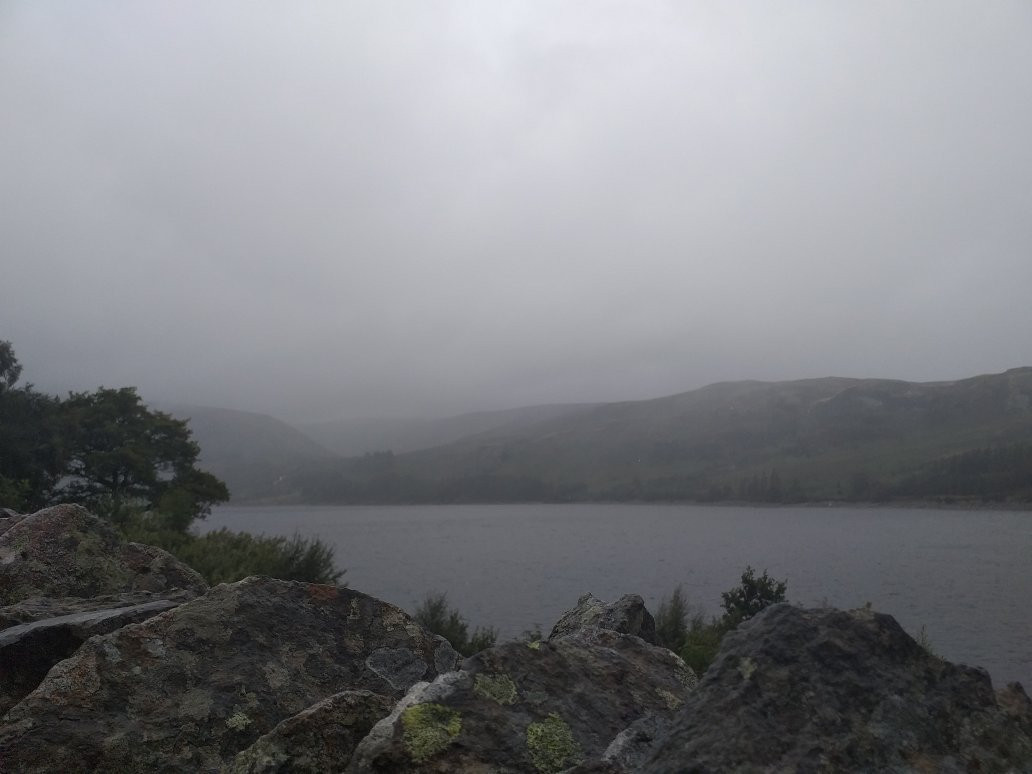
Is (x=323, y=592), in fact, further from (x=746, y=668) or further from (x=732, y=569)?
(x=732, y=569)

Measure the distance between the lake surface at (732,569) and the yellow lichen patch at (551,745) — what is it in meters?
15.5

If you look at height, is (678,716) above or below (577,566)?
above

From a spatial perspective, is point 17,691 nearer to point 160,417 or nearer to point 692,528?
point 160,417

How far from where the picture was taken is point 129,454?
3988 cm

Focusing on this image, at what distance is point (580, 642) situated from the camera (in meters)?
4.49

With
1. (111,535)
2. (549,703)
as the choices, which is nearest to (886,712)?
(549,703)

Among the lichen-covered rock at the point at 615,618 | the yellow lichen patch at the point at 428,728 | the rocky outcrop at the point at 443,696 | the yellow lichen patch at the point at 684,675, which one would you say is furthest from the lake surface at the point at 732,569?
the yellow lichen patch at the point at 428,728

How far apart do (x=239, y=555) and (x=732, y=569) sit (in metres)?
56.2

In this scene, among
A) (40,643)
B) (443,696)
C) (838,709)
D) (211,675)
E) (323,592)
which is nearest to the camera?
(838,709)

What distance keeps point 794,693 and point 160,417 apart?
148 feet

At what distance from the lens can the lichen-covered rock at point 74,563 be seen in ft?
21.5

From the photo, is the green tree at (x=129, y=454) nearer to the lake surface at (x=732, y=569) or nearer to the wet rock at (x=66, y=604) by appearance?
the lake surface at (x=732, y=569)

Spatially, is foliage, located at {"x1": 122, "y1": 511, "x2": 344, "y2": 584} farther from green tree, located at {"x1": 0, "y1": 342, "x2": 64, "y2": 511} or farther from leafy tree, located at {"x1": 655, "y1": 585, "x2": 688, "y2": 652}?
green tree, located at {"x1": 0, "y1": 342, "x2": 64, "y2": 511}

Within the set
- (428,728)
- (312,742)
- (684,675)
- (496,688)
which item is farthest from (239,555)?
(428,728)
